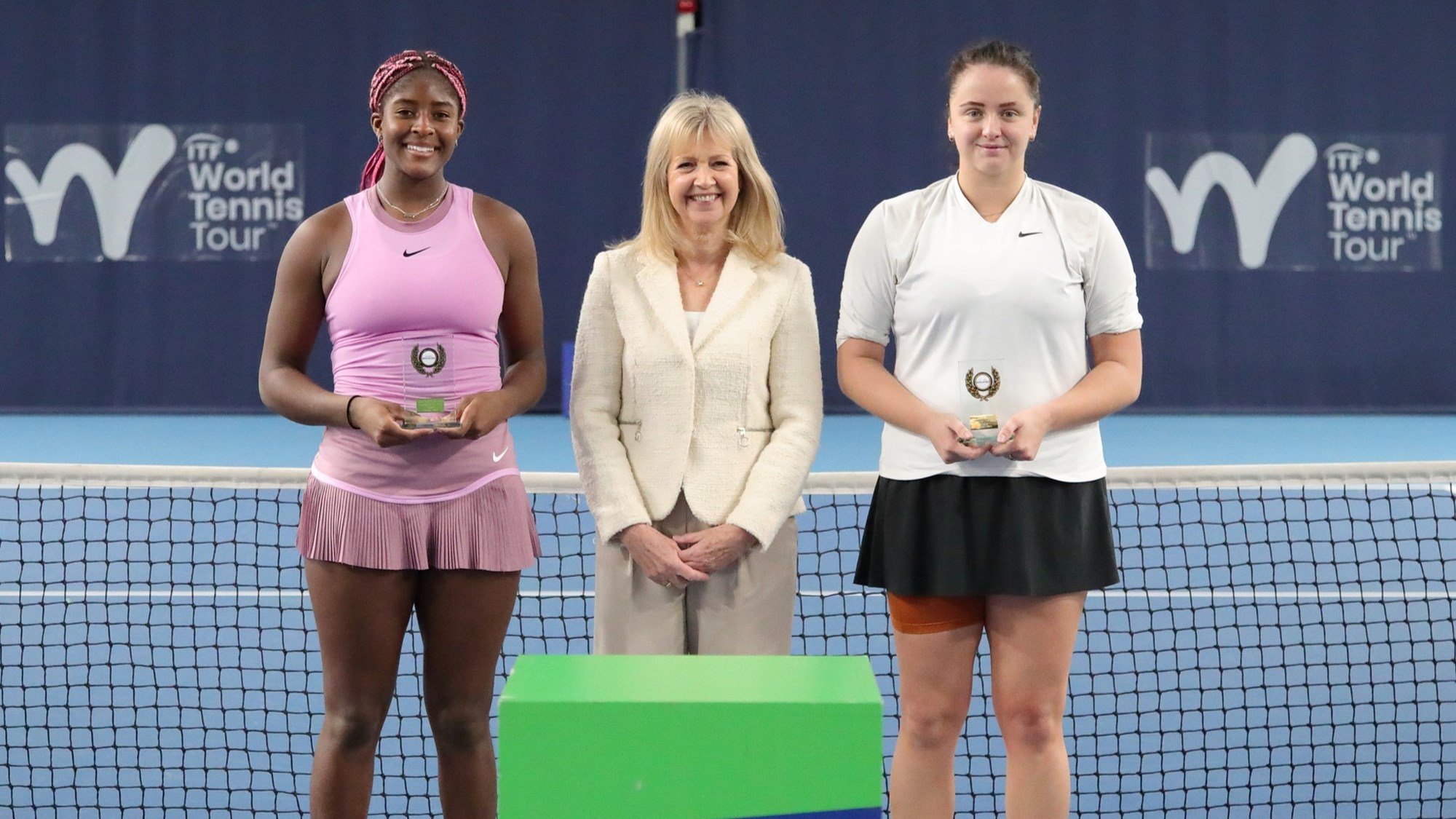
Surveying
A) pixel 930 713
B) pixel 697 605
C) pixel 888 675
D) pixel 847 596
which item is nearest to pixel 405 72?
pixel 697 605

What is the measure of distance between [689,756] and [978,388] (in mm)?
1131

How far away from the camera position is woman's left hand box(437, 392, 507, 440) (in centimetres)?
238

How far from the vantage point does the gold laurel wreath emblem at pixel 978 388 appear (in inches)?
95.2

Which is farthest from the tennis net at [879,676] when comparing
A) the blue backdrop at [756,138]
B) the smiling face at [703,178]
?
the blue backdrop at [756,138]

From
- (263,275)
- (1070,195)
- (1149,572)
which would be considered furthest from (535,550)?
(263,275)

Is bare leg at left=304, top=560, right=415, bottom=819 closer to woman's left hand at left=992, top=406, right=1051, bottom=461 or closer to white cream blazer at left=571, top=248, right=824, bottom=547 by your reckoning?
white cream blazer at left=571, top=248, right=824, bottom=547

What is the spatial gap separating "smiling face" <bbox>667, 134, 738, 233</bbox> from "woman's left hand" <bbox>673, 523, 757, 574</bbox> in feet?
1.79

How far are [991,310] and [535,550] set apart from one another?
35.4 inches

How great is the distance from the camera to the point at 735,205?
8.87ft

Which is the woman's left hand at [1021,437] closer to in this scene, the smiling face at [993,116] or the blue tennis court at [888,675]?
the smiling face at [993,116]

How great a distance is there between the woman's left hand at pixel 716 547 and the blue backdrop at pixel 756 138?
28.1 ft

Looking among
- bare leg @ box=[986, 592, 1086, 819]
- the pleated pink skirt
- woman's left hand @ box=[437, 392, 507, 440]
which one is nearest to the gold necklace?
woman's left hand @ box=[437, 392, 507, 440]

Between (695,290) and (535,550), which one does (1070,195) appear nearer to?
(695,290)

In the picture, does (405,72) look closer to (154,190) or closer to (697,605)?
(697,605)
